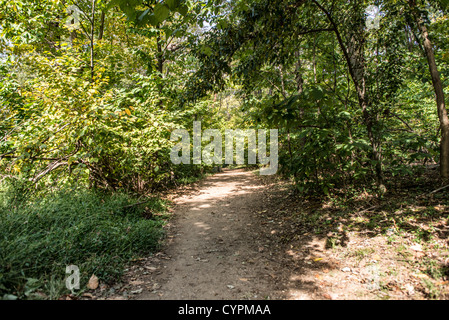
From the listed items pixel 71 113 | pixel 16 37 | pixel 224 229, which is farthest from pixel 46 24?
pixel 224 229

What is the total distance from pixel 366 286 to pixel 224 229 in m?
3.04

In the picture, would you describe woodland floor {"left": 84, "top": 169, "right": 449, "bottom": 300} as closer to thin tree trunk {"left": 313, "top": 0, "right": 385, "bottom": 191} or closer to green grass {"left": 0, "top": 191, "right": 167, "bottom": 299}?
green grass {"left": 0, "top": 191, "right": 167, "bottom": 299}

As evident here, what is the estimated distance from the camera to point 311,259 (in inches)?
128

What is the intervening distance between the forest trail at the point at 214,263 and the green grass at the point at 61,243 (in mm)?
464

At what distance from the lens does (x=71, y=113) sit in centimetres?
459

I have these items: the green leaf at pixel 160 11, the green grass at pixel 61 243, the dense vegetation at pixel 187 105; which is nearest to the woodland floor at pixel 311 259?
the green grass at pixel 61 243

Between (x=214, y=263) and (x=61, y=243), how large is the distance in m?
2.07

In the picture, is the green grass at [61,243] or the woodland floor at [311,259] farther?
the woodland floor at [311,259]

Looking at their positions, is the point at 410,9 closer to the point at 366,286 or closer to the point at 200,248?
the point at 366,286

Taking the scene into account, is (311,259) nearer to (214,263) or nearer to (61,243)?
(214,263)

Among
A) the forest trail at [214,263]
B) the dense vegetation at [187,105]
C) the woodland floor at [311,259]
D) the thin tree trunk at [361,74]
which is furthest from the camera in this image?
the thin tree trunk at [361,74]

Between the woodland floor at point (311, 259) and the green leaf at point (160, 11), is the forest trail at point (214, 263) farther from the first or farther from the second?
the green leaf at point (160, 11)

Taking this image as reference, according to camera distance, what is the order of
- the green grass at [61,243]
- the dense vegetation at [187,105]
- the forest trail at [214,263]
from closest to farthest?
the green grass at [61,243], the forest trail at [214,263], the dense vegetation at [187,105]

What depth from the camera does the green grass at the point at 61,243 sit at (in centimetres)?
234
